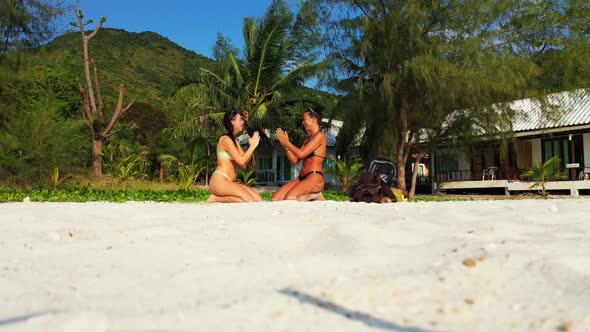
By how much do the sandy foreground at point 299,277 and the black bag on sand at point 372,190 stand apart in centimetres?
358

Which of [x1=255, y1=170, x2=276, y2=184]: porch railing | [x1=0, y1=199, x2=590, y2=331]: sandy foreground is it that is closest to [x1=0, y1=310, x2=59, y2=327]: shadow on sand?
[x1=0, y1=199, x2=590, y2=331]: sandy foreground

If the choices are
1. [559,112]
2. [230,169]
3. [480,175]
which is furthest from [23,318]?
[480,175]

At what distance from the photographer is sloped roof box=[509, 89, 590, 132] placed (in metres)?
15.2

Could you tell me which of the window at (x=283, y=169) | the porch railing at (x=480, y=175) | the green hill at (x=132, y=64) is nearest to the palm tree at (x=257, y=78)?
the green hill at (x=132, y=64)

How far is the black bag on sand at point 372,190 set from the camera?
23.3 ft

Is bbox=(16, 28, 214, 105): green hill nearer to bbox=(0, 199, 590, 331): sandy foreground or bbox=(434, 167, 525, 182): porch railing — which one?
bbox=(434, 167, 525, 182): porch railing

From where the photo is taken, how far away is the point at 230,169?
6781 millimetres

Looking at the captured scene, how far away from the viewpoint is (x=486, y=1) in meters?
12.9

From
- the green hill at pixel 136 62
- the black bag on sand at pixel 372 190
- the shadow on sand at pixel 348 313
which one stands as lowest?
the shadow on sand at pixel 348 313

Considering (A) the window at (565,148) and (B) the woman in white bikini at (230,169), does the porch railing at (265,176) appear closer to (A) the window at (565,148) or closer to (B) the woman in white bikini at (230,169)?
(A) the window at (565,148)

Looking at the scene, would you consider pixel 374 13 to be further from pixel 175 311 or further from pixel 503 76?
pixel 175 311

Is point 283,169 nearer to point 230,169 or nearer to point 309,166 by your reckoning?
point 309,166

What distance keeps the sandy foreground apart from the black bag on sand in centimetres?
358

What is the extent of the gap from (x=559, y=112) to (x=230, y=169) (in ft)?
45.1
